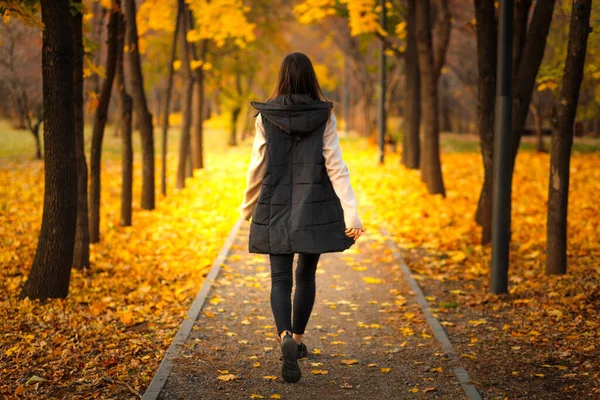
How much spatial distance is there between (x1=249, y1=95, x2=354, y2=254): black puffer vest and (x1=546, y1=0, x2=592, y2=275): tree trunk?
13.0ft

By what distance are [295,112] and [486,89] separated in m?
6.58

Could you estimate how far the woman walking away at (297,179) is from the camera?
5.16 meters

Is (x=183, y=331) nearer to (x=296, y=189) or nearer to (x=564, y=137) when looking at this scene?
(x=296, y=189)

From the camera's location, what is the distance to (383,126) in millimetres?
23953

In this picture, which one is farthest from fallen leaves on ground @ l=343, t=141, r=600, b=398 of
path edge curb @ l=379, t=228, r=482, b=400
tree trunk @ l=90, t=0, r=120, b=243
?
tree trunk @ l=90, t=0, r=120, b=243

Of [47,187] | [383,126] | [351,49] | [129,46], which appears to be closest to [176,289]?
[47,187]

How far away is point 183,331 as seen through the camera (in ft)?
21.7

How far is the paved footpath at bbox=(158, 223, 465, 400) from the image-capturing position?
5.39 m

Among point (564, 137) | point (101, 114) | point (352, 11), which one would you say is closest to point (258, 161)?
point (564, 137)

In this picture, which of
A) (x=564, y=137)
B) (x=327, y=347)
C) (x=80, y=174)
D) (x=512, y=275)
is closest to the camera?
(x=327, y=347)

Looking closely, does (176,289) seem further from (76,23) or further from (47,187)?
(76,23)

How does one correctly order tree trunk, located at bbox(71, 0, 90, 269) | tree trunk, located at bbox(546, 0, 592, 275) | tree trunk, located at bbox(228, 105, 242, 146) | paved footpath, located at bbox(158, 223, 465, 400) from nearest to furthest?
paved footpath, located at bbox(158, 223, 465, 400)
tree trunk, located at bbox(546, 0, 592, 275)
tree trunk, located at bbox(71, 0, 90, 269)
tree trunk, located at bbox(228, 105, 242, 146)

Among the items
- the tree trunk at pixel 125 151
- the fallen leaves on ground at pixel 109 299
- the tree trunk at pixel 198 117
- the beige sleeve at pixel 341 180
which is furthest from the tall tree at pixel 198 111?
the beige sleeve at pixel 341 180

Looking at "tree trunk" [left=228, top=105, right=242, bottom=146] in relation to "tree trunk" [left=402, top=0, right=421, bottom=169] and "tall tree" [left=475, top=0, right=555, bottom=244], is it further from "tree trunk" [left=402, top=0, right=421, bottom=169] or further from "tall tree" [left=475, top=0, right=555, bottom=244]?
"tall tree" [left=475, top=0, right=555, bottom=244]
